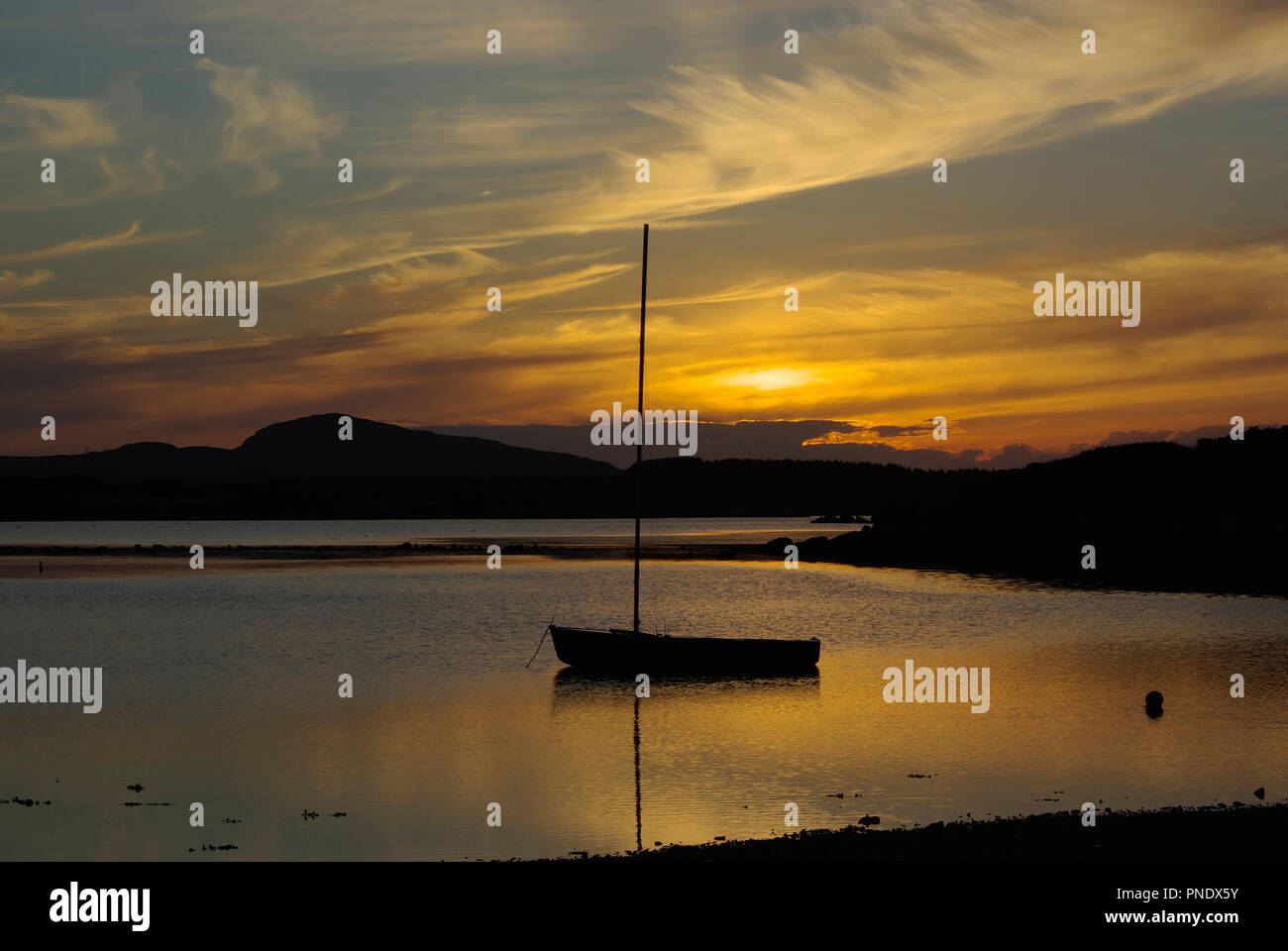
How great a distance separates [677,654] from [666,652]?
0.38 metres

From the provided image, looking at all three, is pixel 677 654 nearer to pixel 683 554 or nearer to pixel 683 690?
pixel 683 690

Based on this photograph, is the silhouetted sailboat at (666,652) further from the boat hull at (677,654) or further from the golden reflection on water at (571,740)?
the golden reflection on water at (571,740)

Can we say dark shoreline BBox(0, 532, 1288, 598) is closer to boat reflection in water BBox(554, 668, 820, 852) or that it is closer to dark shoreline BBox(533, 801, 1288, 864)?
boat reflection in water BBox(554, 668, 820, 852)

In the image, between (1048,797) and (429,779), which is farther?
(429,779)

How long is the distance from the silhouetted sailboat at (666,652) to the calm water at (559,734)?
768 millimetres

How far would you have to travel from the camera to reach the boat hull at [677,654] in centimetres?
3928

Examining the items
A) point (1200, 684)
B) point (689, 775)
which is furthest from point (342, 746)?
point (1200, 684)

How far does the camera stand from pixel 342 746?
29.2 metres

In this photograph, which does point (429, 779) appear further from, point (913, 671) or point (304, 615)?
point (304, 615)

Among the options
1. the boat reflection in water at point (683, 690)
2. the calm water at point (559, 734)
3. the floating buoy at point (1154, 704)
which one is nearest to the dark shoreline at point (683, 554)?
the calm water at point (559, 734)

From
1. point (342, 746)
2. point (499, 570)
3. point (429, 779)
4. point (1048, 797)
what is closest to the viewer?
point (1048, 797)

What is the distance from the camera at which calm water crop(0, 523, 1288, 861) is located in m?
21.4

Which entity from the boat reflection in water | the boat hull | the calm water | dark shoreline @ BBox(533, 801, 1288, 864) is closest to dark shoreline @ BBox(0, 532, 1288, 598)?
the calm water
